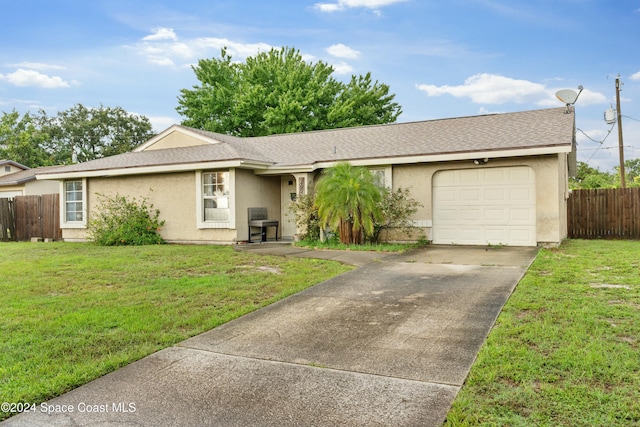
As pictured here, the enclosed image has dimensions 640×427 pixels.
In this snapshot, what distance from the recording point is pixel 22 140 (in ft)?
126

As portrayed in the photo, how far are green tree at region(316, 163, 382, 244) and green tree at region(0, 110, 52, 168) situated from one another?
38964 mm

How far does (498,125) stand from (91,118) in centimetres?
4319

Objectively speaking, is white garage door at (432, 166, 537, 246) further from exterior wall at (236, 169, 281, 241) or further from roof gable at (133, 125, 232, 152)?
roof gable at (133, 125, 232, 152)

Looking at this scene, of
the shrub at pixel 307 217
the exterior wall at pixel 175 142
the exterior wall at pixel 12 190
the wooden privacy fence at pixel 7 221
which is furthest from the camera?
the exterior wall at pixel 12 190

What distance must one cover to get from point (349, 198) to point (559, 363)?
296 inches

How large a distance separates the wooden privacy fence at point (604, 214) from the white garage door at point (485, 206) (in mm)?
5227

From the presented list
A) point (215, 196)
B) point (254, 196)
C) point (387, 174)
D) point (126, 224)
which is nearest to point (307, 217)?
point (254, 196)

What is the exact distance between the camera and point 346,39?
1928 centimetres

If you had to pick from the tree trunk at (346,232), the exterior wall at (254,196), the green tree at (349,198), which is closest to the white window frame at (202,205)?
the exterior wall at (254,196)

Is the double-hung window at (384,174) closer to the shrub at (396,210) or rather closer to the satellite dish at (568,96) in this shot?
the shrub at (396,210)

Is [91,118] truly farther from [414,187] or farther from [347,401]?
[347,401]

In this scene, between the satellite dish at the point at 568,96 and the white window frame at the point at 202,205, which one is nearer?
the satellite dish at the point at 568,96

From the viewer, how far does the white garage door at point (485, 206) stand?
10984mm

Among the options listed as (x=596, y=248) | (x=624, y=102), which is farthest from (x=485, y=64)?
(x=596, y=248)
